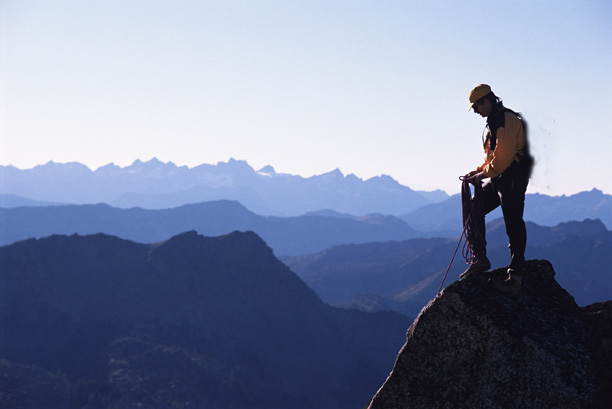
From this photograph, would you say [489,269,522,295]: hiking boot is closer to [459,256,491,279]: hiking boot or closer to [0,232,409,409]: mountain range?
[459,256,491,279]: hiking boot

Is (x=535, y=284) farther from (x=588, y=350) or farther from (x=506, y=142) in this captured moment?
(x=506, y=142)

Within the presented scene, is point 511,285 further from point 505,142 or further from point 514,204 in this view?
point 505,142

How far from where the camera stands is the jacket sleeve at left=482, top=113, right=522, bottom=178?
834 centimetres

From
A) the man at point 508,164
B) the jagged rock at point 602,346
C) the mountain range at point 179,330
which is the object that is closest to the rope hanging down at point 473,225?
the man at point 508,164

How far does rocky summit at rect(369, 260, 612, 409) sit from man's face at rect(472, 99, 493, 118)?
2.44 meters

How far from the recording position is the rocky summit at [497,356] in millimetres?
7312

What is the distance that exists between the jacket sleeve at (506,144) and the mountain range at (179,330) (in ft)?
352

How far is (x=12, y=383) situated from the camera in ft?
321

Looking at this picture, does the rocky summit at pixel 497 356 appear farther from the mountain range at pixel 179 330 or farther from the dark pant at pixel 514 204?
the mountain range at pixel 179 330

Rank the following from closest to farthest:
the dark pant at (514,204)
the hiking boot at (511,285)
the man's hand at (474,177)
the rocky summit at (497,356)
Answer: the rocky summit at (497,356) → the hiking boot at (511,285) → the dark pant at (514,204) → the man's hand at (474,177)

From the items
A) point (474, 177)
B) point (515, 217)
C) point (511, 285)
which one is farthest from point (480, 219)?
point (511, 285)

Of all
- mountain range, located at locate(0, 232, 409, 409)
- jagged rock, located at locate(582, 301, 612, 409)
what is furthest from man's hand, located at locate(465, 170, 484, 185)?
mountain range, located at locate(0, 232, 409, 409)

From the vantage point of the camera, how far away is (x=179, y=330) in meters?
132

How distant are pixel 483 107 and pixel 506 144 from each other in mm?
724
